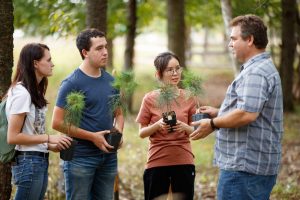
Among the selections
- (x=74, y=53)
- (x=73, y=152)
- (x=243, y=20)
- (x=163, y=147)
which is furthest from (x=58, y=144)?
(x=74, y=53)

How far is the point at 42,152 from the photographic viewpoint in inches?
157

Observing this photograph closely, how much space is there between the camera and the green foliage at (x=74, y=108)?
13.0ft

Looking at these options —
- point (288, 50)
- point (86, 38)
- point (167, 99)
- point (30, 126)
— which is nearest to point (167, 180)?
point (167, 99)

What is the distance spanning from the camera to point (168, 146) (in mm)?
4449

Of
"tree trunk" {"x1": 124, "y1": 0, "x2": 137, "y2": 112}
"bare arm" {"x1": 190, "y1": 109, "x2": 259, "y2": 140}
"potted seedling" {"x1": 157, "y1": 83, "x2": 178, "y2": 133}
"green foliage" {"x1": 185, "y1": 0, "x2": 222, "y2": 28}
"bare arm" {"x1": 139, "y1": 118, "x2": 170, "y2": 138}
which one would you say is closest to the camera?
"bare arm" {"x1": 190, "y1": 109, "x2": 259, "y2": 140}

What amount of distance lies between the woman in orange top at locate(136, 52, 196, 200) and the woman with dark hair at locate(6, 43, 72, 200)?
2.78 ft

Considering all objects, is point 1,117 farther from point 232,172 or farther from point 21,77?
point 232,172

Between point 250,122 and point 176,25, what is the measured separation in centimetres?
1041

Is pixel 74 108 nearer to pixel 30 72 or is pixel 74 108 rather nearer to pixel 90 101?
pixel 90 101

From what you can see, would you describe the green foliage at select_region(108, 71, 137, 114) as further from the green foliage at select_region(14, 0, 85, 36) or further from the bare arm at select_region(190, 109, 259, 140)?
the green foliage at select_region(14, 0, 85, 36)

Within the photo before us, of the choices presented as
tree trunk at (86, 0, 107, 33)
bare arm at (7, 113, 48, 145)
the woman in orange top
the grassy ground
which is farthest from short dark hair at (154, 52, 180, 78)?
tree trunk at (86, 0, 107, 33)

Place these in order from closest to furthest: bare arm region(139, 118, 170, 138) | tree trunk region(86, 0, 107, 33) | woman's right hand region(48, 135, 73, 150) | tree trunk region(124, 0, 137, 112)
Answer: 1. woman's right hand region(48, 135, 73, 150)
2. bare arm region(139, 118, 170, 138)
3. tree trunk region(86, 0, 107, 33)
4. tree trunk region(124, 0, 137, 112)

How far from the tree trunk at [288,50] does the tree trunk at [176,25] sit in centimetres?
277

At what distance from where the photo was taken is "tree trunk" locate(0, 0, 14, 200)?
4883mm
